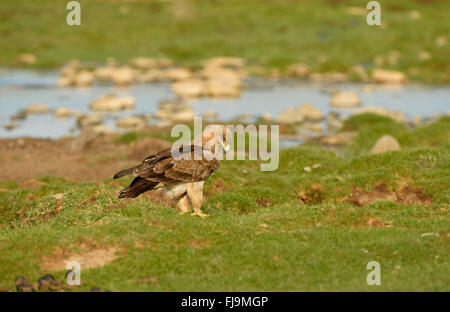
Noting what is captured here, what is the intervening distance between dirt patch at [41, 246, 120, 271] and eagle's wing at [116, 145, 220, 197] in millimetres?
1819

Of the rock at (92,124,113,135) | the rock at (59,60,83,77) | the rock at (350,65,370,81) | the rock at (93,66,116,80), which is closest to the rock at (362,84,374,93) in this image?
the rock at (350,65,370,81)

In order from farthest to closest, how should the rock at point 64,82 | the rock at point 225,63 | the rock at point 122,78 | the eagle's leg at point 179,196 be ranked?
the rock at point 225,63, the rock at point 122,78, the rock at point 64,82, the eagle's leg at point 179,196

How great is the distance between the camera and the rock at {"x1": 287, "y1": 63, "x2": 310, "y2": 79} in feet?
168

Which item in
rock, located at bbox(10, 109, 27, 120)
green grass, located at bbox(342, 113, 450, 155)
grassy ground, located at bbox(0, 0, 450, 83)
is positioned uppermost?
grassy ground, located at bbox(0, 0, 450, 83)

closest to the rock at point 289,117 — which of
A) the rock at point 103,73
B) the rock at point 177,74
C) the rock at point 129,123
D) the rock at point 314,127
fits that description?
the rock at point 314,127

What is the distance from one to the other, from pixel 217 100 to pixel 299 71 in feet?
41.1

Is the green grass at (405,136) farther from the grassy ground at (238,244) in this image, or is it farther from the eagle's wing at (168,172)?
the eagle's wing at (168,172)

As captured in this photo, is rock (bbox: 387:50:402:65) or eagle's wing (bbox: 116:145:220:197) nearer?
eagle's wing (bbox: 116:145:220:197)

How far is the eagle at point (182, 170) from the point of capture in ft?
39.3

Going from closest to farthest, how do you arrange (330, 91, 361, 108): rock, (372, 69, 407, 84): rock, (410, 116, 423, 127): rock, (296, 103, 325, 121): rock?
(410, 116, 423, 127): rock
(296, 103, 325, 121): rock
(330, 91, 361, 108): rock
(372, 69, 407, 84): rock

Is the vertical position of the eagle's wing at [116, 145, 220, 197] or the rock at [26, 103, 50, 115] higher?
the rock at [26, 103, 50, 115]

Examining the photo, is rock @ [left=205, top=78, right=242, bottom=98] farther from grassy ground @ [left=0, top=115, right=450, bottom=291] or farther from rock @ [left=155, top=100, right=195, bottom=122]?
grassy ground @ [left=0, top=115, right=450, bottom=291]

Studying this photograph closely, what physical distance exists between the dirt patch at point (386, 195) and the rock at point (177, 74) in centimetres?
3574
